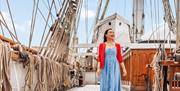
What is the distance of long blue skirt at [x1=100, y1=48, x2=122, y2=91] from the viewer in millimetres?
5730

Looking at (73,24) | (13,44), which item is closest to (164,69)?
(13,44)

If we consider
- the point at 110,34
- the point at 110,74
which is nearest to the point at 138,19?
the point at 110,74

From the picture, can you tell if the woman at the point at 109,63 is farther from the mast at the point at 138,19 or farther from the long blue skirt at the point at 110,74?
the mast at the point at 138,19

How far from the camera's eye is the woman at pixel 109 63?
570cm

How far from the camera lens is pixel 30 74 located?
5523mm

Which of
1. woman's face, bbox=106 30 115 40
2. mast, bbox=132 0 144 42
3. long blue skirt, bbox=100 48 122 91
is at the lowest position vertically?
long blue skirt, bbox=100 48 122 91

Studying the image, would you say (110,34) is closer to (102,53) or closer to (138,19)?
(102,53)

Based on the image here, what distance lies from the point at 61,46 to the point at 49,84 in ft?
8.93

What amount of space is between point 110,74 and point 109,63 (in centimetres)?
16

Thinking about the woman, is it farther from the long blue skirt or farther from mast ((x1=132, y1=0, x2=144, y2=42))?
mast ((x1=132, y1=0, x2=144, y2=42))

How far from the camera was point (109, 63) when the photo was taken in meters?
5.75

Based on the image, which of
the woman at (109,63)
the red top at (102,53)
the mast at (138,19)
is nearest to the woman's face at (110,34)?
the woman at (109,63)

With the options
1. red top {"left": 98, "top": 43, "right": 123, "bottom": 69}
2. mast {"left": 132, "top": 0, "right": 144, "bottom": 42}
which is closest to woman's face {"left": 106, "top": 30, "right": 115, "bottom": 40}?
red top {"left": 98, "top": 43, "right": 123, "bottom": 69}

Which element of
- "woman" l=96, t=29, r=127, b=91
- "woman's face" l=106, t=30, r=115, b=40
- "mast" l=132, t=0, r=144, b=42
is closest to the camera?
"woman's face" l=106, t=30, r=115, b=40
